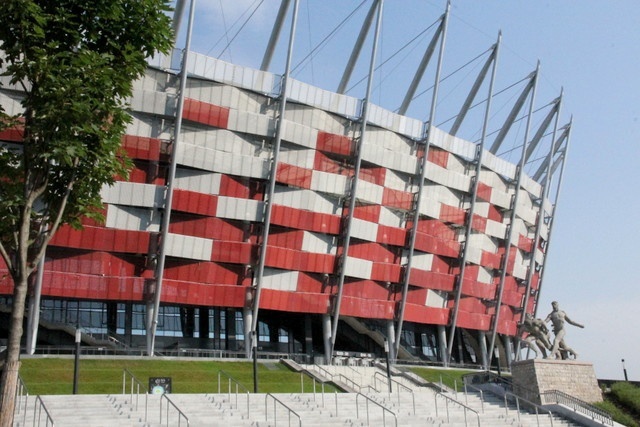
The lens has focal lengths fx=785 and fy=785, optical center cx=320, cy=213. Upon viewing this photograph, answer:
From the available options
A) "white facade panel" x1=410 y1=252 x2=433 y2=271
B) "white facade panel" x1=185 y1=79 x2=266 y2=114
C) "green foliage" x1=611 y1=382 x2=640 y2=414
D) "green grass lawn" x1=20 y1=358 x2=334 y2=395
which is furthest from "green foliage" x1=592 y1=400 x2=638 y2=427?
"white facade panel" x1=185 y1=79 x2=266 y2=114

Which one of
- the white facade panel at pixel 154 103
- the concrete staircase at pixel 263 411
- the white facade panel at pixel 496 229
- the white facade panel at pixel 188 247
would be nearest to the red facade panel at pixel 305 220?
the white facade panel at pixel 188 247

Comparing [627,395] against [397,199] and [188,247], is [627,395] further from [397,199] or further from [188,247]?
[188,247]

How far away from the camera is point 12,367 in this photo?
57.5ft

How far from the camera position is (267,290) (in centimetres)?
6028

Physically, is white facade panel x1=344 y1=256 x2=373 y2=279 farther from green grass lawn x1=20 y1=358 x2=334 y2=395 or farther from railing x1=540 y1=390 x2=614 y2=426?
railing x1=540 y1=390 x2=614 y2=426

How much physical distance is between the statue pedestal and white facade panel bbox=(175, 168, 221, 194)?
85.3ft

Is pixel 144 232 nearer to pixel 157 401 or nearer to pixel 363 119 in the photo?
pixel 363 119

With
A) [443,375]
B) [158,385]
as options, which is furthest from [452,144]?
[158,385]

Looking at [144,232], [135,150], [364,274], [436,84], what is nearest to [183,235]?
[144,232]

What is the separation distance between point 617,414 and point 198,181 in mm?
32720

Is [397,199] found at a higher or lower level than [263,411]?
higher

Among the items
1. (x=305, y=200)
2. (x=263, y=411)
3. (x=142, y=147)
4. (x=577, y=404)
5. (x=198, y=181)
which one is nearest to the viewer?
(x=263, y=411)

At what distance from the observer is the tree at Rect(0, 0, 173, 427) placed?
60.3ft

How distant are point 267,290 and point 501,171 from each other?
3073cm
